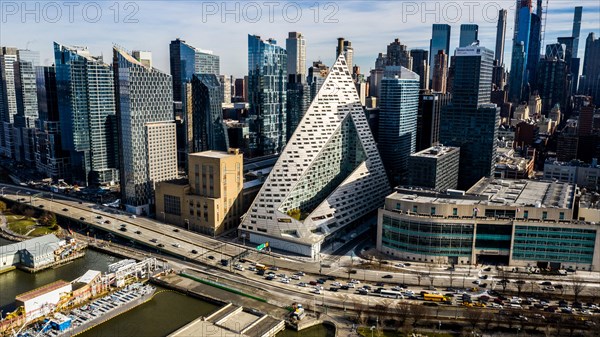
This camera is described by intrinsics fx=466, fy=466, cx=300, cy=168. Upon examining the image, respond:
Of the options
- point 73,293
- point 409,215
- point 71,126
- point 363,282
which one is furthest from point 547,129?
point 73,293

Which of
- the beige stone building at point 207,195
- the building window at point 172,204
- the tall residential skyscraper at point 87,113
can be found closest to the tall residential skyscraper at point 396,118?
the beige stone building at point 207,195

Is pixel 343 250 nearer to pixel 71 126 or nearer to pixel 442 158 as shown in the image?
pixel 442 158

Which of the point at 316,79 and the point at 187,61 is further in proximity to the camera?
the point at 187,61

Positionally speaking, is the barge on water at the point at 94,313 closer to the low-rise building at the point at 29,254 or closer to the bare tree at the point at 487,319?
the low-rise building at the point at 29,254

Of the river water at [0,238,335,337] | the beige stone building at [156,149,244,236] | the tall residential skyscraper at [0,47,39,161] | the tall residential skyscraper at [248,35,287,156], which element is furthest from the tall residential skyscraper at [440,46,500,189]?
the tall residential skyscraper at [0,47,39,161]

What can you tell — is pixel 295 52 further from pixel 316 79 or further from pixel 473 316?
pixel 473 316

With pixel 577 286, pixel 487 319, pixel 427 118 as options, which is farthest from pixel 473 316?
pixel 427 118
